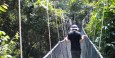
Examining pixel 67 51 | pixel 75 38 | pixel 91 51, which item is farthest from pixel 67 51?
pixel 91 51

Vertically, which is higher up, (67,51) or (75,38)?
(75,38)

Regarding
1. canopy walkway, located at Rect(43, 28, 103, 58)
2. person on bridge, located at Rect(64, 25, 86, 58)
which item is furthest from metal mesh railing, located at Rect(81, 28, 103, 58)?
person on bridge, located at Rect(64, 25, 86, 58)

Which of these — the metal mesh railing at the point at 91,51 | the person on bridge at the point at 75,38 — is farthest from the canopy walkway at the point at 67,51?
the person on bridge at the point at 75,38

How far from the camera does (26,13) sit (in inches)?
492

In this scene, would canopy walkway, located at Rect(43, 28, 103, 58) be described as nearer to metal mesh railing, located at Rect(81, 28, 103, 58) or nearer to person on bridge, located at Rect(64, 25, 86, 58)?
metal mesh railing, located at Rect(81, 28, 103, 58)

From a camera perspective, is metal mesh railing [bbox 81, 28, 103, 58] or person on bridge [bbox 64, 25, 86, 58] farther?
person on bridge [bbox 64, 25, 86, 58]

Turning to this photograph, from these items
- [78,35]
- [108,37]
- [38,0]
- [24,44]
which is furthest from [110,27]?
[24,44]

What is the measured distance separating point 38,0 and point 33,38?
5.46 ft

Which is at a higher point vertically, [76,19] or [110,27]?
[110,27]

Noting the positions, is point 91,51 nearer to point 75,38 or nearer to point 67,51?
point 75,38

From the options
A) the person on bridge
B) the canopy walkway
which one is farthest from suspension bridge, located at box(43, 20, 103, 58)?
the person on bridge

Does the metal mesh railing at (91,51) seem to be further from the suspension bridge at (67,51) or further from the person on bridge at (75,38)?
the person on bridge at (75,38)

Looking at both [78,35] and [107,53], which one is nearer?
[78,35]

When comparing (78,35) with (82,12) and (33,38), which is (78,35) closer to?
(33,38)
